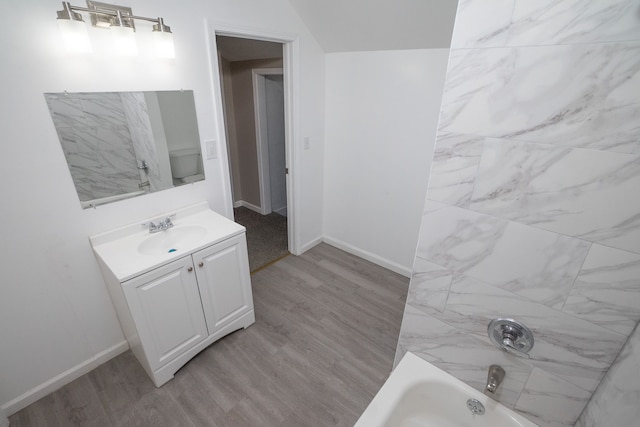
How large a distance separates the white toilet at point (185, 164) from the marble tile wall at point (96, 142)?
24cm

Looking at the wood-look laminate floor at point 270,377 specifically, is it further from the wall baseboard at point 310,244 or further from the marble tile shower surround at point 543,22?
the marble tile shower surround at point 543,22

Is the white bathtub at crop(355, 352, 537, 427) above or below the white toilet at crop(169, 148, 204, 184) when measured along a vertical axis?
below

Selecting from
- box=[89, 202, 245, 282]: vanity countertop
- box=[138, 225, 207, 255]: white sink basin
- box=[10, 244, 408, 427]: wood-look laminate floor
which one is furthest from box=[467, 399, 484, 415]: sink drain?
box=[138, 225, 207, 255]: white sink basin

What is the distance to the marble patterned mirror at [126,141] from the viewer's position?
5.20ft

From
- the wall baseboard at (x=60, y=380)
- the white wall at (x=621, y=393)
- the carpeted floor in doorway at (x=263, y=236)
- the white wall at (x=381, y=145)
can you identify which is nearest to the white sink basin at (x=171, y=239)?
the wall baseboard at (x=60, y=380)

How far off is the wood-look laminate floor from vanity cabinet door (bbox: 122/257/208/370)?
0.23 metres

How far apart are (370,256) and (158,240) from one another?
203 cm

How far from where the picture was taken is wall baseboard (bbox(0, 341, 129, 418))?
1686mm

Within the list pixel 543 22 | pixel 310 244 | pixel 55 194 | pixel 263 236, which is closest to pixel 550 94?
pixel 543 22

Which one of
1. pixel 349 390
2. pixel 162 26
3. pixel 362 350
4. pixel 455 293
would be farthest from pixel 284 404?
pixel 162 26

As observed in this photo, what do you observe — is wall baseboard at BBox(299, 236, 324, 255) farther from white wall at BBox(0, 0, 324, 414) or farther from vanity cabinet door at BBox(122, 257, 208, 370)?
vanity cabinet door at BBox(122, 257, 208, 370)

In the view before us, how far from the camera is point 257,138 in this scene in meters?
3.75

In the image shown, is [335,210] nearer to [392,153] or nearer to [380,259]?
[380,259]

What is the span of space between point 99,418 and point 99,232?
106 cm
